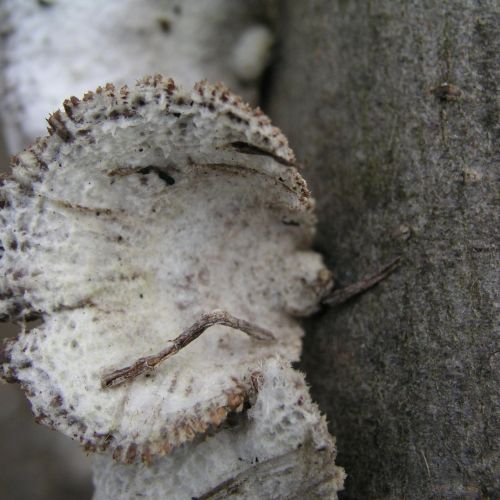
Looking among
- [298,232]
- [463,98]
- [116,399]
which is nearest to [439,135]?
[463,98]

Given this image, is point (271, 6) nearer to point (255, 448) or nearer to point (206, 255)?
point (206, 255)

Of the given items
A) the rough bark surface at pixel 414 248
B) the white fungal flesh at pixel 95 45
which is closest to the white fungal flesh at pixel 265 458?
the rough bark surface at pixel 414 248

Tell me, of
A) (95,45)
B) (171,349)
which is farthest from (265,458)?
(95,45)

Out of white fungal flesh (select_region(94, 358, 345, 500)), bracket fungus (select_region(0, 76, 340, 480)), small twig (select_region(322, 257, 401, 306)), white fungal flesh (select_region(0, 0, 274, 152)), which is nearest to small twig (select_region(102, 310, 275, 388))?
bracket fungus (select_region(0, 76, 340, 480))

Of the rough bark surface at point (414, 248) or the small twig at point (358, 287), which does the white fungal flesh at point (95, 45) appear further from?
the small twig at point (358, 287)

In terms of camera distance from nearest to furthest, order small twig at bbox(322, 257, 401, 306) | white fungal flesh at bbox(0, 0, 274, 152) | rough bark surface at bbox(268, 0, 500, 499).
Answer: rough bark surface at bbox(268, 0, 500, 499)
small twig at bbox(322, 257, 401, 306)
white fungal flesh at bbox(0, 0, 274, 152)

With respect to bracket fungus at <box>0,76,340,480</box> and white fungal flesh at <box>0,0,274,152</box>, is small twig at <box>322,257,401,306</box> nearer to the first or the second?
bracket fungus at <box>0,76,340,480</box>
